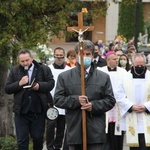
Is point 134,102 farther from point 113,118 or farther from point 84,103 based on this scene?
point 84,103

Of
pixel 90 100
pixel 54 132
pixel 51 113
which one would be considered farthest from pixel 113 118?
pixel 90 100

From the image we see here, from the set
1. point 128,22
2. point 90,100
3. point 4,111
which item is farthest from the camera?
point 128,22

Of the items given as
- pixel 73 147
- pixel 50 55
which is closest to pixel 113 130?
pixel 73 147

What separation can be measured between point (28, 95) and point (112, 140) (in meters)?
2.09

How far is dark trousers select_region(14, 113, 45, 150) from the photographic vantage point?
8.24m

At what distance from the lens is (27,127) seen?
27.2 feet

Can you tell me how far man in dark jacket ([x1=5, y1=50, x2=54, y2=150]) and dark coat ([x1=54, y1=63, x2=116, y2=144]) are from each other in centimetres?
127

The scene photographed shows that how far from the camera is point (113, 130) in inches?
374

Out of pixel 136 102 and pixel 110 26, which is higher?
pixel 110 26

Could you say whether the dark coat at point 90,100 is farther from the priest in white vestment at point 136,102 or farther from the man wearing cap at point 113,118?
the man wearing cap at point 113,118

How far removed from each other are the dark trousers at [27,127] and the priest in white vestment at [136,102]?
3.97 feet

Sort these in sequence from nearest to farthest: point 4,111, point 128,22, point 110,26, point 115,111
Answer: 1. point 115,111
2. point 4,111
3. point 128,22
4. point 110,26

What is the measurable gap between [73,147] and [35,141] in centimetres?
168

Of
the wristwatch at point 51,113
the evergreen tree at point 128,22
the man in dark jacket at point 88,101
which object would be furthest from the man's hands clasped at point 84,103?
the evergreen tree at point 128,22
